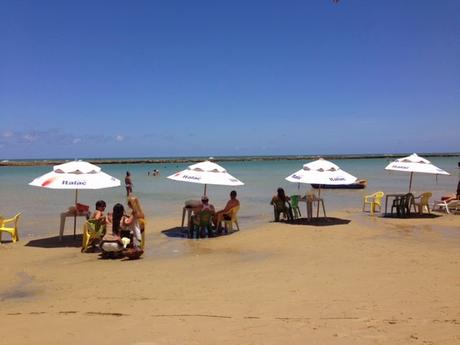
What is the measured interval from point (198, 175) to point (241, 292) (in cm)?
506

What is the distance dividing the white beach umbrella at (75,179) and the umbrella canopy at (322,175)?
4644mm

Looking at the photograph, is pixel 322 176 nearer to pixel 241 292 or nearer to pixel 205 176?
pixel 205 176

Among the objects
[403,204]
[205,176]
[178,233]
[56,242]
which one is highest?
[205,176]

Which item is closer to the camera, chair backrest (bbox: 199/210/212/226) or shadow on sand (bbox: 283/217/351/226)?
chair backrest (bbox: 199/210/212/226)

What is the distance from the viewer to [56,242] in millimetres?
9602

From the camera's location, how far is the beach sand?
4.34 m

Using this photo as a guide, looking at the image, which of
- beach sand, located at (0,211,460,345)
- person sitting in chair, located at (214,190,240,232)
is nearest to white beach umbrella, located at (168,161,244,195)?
person sitting in chair, located at (214,190,240,232)

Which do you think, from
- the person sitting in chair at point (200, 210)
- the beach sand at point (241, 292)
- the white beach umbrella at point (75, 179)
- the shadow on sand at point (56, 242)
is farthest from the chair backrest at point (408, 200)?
the shadow on sand at point (56, 242)

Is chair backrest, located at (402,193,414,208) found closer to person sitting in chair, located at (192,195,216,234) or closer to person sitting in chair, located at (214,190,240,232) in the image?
person sitting in chair, located at (214,190,240,232)

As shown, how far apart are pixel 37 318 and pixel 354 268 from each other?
4357mm

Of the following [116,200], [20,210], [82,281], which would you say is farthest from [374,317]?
[116,200]

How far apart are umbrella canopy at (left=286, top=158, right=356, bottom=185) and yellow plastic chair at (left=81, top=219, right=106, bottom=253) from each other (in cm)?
500

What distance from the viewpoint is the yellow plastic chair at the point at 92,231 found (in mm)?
8539

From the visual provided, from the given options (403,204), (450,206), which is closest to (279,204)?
(403,204)
